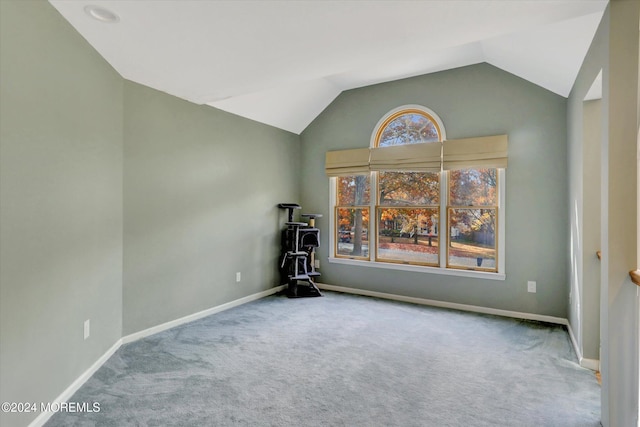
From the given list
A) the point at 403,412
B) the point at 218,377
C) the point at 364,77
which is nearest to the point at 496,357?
the point at 403,412

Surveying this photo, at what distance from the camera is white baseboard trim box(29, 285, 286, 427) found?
6.70ft

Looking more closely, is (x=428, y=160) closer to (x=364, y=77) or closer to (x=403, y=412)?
(x=364, y=77)

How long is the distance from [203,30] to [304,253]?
10.8 feet

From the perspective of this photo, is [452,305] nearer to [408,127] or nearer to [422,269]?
[422,269]

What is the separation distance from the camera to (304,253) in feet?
16.2

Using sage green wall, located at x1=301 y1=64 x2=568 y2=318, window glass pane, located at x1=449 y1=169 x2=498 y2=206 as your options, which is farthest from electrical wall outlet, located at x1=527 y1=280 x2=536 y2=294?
window glass pane, located at x1=449 y1=169 x2=498 y2=206

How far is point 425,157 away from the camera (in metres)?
4.49

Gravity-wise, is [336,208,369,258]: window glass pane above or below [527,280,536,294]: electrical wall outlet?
above

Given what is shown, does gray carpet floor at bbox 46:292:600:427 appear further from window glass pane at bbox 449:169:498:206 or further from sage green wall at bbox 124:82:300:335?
window glass pane at bbox 449:169:498:206

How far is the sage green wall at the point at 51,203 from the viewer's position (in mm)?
1745

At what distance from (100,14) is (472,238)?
4.31m

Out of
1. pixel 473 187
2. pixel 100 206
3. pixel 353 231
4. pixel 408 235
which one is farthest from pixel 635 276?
pixel 353 231

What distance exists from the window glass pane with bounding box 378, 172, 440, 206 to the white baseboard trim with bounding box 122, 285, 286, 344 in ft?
7.19

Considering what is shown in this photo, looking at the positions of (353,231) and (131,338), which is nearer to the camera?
(131,338)
